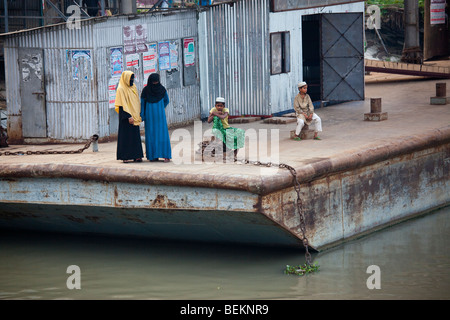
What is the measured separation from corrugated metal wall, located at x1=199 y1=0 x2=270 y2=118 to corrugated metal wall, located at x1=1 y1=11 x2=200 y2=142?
2.08m

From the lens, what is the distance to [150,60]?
15352 mm

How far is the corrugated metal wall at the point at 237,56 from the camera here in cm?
1630

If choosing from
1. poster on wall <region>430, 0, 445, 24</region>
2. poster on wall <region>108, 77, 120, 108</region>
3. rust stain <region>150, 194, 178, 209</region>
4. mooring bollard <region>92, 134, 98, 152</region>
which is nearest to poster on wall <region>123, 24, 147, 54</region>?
poster on wall <region>108, 77, 120, 108</region>

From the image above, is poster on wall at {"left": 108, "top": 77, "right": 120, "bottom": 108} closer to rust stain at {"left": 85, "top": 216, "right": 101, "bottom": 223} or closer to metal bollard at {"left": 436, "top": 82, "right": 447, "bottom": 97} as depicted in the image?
rust stain at {"left": 85, "top": 216, "right": 101, "bottom": 223}

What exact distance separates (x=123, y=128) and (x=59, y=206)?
1.35 meters

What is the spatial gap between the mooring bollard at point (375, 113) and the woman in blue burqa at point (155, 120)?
5.12 metres

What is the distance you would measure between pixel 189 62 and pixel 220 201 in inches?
216

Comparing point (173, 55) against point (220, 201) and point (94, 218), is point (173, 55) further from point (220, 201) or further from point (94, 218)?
point (220, 201)

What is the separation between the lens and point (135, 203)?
1181 centimetres

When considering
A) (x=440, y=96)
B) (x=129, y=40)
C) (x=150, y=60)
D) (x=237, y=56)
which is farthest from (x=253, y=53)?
(x=440, y=96)

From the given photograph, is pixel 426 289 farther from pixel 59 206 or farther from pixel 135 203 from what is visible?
pixel 59 206

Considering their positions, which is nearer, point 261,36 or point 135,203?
point 135,203
